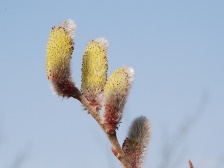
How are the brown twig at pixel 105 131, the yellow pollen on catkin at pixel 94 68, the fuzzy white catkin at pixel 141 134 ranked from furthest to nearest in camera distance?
the fuzzy white catkin at pixel 141 134, the yellow pollen on catkin at pixel 94 68, the brown twig at pixel 105 131

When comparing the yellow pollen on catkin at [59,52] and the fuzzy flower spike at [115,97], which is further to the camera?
the yellow pollen on catkin at [59,52]

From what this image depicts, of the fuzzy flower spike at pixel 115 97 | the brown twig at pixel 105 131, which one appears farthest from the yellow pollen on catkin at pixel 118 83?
the brown twig at pixel 105 131

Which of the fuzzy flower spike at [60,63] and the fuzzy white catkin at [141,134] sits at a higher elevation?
the fuzzy flower spike at [60,63]

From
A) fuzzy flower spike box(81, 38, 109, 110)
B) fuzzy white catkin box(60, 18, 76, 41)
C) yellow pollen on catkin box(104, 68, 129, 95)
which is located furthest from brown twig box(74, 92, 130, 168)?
fuzzy white catkin box(60, 18, 76, 41)

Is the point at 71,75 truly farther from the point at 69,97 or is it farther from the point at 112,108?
the point at 112,108

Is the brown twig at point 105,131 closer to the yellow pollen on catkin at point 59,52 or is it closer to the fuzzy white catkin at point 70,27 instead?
the yellow pollen on catkin at point 59,52

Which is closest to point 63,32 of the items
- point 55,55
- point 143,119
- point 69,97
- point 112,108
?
point 55,55

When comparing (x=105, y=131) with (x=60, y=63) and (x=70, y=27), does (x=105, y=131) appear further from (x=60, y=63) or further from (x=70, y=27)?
(x=70, y=27)
